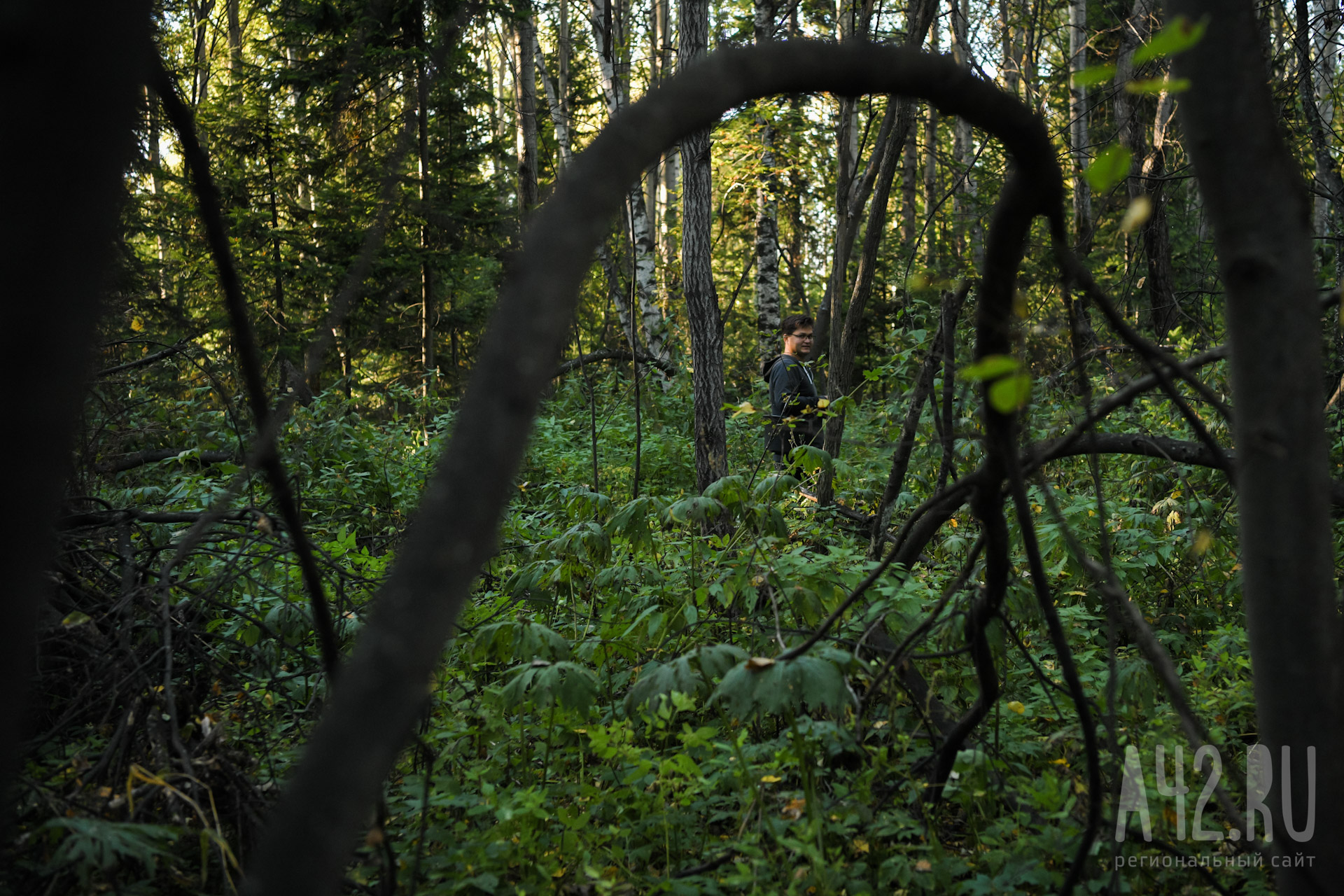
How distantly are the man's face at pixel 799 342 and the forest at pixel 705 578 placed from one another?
1.26 m

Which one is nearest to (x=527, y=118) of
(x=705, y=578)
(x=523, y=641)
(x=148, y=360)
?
(x=148, y=360)

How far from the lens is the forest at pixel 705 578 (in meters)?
0.82

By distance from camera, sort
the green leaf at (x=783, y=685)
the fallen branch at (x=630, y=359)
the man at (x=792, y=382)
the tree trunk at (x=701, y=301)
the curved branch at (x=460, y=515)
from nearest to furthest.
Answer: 1. the curved branch at (x=460, y=515)
2. the green leaf at (x=783, y=685)
3. the tree trunk at (x=701, y=301)
4. the man at (x=792, y=382)
5. the fallen branch at (x=630, y=359)

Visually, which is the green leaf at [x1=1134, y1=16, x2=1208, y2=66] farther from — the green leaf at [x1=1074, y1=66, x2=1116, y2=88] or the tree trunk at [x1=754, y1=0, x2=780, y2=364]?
the tree trunk at [x1=754, y1=0, x2=780, y2=364]

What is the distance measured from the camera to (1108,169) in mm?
1008

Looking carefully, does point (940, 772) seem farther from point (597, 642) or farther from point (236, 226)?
point (236, 226)

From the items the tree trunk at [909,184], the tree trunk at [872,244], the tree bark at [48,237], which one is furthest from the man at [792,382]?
the tree trunk at [909,184]

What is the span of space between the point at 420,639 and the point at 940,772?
6.64 ft

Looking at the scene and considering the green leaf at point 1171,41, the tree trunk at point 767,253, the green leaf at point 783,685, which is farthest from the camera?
the tree trunk at point 767,253

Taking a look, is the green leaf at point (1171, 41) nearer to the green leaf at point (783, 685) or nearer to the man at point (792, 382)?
the green leaf at point (783, 685)

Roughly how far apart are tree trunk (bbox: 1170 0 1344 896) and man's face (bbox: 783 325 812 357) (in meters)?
5.74

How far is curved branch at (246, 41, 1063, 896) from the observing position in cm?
72

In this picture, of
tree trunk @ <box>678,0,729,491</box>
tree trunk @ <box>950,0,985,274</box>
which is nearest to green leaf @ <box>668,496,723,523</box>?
tree trunk @ <box>950,0,985,274</box>

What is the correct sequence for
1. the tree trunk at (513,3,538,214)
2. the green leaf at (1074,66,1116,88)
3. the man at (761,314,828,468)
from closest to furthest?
the green leaf at (1074,66,1116,88) → the man at (761,314,828,468) → the tree trunk at (513,3,538,214)
